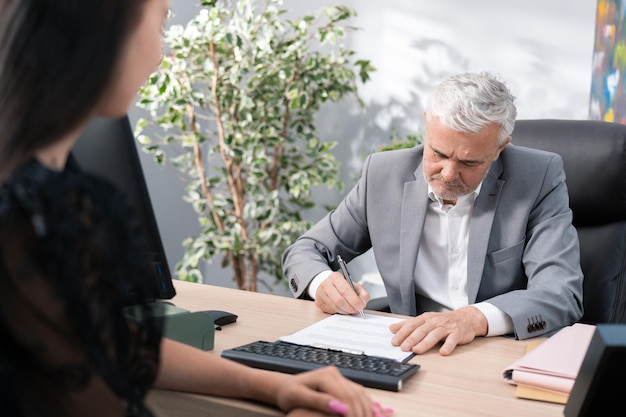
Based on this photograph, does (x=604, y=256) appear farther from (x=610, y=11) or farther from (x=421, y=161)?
(x=610, y=11)

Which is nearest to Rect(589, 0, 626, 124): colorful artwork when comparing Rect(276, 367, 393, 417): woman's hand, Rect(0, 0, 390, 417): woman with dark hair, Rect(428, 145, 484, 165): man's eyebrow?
Rect(428, 145, 484, 165): man's eyebrow

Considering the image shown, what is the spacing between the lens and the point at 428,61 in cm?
397

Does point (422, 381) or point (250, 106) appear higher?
point (250, 106)

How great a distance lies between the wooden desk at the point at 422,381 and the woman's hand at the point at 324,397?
0.13ft

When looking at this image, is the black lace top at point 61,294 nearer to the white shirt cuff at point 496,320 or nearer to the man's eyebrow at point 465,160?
the white shirt cuff at point 496,320

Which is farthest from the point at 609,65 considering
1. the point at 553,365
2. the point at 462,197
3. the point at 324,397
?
the point at 324,397

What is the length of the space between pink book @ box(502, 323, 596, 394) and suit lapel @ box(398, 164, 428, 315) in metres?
0.73

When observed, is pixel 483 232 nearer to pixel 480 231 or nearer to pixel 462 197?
pixel 480 231

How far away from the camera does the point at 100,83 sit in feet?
2.64

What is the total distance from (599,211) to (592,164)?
0.46 ft

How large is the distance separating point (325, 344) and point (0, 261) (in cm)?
87

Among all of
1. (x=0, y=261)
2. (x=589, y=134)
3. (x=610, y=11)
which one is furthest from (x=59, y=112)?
(x=610, y=11)

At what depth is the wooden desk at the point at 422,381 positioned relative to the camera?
1224mm

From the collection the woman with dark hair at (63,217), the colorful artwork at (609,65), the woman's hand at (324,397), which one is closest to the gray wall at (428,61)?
the colorful artwork at (609,65)
